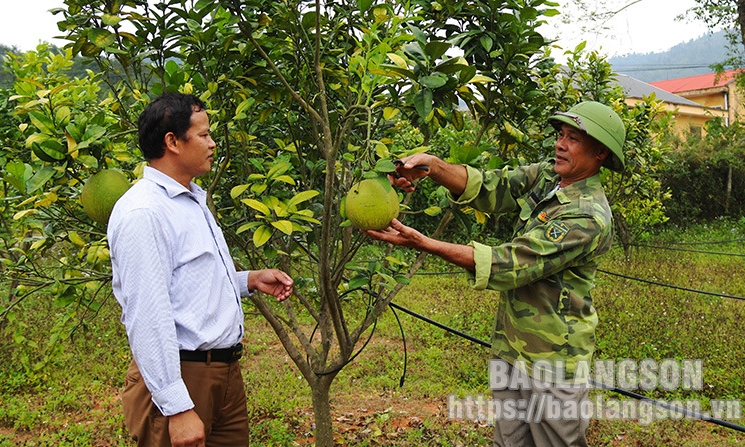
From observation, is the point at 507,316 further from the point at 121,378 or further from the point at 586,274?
the point at 121,378

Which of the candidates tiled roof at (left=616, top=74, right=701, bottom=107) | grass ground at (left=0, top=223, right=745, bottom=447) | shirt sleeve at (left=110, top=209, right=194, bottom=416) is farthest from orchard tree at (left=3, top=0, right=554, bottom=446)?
tiled roof at (left=616, top=74, right=701, bottom=107)

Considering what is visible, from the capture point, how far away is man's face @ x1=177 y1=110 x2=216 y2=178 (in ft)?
5.30

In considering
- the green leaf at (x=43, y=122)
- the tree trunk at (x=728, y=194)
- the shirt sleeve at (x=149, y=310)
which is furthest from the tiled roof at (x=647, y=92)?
the shirt sleeve at (x=149, y=310)

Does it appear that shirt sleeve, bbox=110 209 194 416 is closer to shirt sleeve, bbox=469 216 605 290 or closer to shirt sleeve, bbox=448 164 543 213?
shirt sleeve, bbox=469 216 605 290

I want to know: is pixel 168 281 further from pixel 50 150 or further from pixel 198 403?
pixel 50 150

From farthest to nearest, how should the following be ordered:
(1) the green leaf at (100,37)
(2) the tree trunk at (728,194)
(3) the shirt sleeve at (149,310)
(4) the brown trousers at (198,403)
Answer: (2) the tree trunk at (728,194) → (1) the green leaf at (100,37) → (4) the brown trousers at (198,403) → (3) the shirt sleeve at (149,310)

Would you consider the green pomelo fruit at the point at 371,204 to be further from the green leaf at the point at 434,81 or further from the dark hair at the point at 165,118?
the dark hair at the point at 165,118

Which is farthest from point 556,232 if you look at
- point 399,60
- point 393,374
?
point 393,374

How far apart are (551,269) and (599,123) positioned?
1.63 feet

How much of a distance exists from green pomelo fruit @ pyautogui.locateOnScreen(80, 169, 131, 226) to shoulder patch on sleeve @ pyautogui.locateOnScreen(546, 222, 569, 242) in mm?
1272

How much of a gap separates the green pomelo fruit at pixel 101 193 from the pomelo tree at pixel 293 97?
5 cm

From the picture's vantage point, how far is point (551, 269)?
1802mm

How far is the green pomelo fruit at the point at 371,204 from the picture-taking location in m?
1.51

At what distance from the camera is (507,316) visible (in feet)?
6.72
